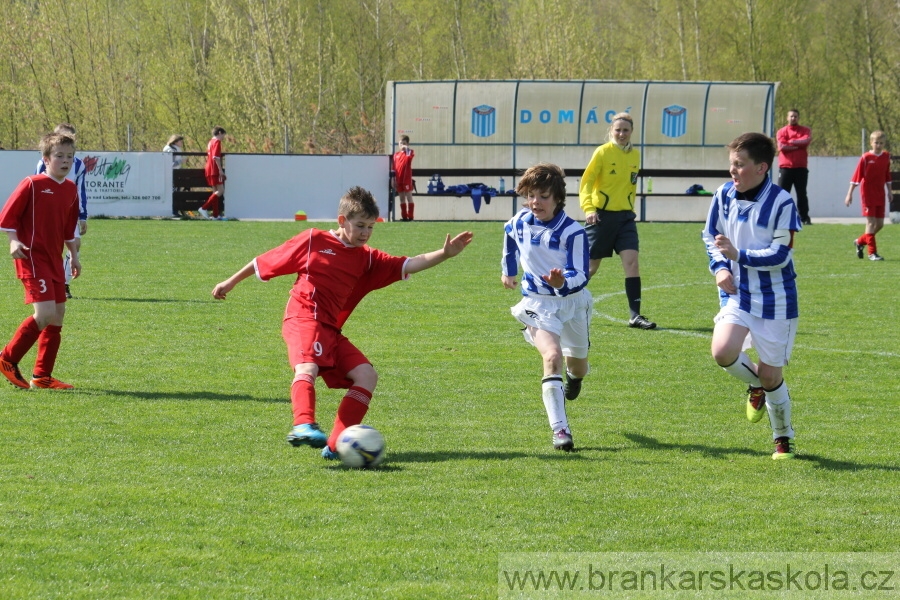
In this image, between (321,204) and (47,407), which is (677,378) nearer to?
(47,407)

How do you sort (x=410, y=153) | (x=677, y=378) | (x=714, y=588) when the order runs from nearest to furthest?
1. (x=714, y=588)
2. (x=677, y=378)
3. (x=410, y=153)

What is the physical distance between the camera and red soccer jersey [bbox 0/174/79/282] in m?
7.90

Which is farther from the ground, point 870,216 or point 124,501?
point 870,216

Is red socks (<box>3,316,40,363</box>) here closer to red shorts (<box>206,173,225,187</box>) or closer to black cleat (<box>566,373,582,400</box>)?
black cleat (<box>566,373,582,400</box>)

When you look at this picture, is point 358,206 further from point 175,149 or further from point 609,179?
point 175,149

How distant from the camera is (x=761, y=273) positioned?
20.2ft

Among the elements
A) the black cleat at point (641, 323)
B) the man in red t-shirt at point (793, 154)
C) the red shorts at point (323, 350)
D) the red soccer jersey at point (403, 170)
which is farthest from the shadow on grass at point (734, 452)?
the red soccer jersey at point (403, 170)

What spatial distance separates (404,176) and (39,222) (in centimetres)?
1901

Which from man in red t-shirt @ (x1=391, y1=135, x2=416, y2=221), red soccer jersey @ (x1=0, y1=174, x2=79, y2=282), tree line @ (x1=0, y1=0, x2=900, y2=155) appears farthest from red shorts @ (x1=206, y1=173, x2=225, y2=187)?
red soccer jersey @ (x1=0, y1=174, x2=79, y2=282)

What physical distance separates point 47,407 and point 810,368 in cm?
538

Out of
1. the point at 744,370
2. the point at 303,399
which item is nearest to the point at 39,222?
the point at 303,399

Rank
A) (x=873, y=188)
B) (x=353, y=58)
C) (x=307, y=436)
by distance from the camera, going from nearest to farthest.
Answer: (x=307, y=436) < (x=873, y=188) < (x=353, y=58)

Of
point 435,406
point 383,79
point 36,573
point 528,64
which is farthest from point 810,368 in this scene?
point 383,79

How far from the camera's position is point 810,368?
29.1 feet
